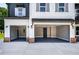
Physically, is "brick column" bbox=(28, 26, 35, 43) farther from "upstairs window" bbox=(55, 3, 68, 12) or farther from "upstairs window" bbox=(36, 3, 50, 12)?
"upstairs window" bbox=(55, 3, 68, 12)

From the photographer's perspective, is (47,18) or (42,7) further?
(42,7)

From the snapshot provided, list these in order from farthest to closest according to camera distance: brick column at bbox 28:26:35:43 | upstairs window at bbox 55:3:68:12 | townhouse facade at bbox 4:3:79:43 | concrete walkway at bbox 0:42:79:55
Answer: upstairs window at bbox 55:3:68:12 < brick column at bbox 28:26:35:43 < townhouse facade at bbox 4:3:79:43 < concrete walkway at bbox 0:42:79:55

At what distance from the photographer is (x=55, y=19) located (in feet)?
100.0

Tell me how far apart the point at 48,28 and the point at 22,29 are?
15.5ft

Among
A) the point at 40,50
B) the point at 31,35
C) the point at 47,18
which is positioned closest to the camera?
the point at 40,50

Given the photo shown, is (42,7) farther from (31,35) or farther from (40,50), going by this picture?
(40,50)

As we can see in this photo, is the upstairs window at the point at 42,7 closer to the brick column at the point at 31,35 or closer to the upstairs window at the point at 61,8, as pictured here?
the upstairs window at the point at 61,8

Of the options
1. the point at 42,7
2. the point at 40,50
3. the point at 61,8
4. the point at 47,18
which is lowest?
the point at 40,50

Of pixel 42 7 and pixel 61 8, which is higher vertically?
pixel 42 7

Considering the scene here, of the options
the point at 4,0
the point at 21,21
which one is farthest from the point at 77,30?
the point at 4,0

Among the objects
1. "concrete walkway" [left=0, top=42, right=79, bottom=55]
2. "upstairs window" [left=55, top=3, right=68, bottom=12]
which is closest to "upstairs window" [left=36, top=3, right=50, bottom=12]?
"upstairs window" [left=55, top=3, right=68, bottom=12]

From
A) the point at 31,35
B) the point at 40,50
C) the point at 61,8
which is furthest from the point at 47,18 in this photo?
the point at 40,50

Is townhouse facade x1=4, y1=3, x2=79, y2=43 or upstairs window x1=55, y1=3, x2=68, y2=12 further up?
upstairs window x1=55, y1=3, x2=68, y2=12

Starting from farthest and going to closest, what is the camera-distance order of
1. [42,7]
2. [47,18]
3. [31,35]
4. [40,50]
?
[42,7] < [31,35] < [47,18] < [40,50]
